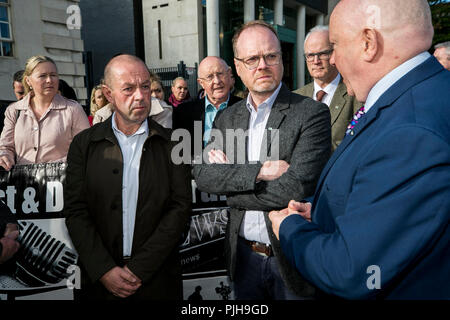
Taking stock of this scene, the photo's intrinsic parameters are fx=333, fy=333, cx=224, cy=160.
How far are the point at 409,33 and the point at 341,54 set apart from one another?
0.74ft

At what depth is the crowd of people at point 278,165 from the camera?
0.96 m

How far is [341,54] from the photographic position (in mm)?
1240

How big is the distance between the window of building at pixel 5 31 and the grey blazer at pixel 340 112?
32.3 feet

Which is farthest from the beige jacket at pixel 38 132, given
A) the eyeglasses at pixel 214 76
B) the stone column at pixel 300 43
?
the stone column at pixel 300 43

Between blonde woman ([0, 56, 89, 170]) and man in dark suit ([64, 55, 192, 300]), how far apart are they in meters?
1.34

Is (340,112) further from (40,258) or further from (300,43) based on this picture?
(300,43)

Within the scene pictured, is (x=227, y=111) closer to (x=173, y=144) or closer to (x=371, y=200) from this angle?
(x=173, y=144)

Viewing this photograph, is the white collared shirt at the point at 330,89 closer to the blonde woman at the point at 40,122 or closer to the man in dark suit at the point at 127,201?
the man in dark suit at the point at 127,201

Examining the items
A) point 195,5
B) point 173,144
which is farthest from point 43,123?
point 195,5

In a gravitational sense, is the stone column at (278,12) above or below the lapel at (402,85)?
above

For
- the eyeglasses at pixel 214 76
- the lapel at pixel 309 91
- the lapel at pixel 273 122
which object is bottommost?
the lapel at pixel 273 122

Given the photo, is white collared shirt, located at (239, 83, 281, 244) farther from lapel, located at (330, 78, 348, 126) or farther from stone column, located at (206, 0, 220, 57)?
stone column, located at (206, 0, 220, 57)

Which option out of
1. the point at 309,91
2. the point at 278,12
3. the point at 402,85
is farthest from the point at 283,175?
the point at 278,12

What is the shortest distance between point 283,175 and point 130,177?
103 cm
